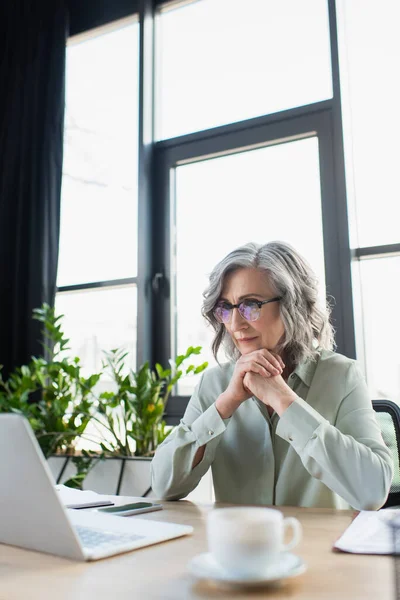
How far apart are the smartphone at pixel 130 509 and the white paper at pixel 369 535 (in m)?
0.42

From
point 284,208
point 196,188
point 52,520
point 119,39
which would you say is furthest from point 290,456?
point 119,39

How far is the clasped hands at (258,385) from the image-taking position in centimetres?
139

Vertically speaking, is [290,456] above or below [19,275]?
below

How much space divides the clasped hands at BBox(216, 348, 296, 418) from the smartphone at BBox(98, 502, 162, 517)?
30cm

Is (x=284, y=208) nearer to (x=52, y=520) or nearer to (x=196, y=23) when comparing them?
(x=196, y=23)

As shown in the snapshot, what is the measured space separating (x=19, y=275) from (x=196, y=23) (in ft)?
5.48

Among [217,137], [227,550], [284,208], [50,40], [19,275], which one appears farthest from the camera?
[50,40]

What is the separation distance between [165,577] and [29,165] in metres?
3.06

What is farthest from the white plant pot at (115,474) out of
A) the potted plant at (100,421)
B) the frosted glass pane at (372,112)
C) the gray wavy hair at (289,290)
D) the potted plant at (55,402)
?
the frosted glass pane at (372,112)

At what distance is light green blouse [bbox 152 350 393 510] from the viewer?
50.7 inches

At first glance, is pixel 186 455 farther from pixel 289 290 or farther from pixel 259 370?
pixel 289 290

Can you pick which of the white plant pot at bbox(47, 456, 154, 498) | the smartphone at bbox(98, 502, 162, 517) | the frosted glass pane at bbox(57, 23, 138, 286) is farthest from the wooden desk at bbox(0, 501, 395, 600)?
the frosted glass pane at bbox(57, 23, 138, 286)

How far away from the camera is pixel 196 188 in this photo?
3141mm

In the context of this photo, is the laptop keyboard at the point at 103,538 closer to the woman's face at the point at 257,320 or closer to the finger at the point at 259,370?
the finger at the point at 259,370
